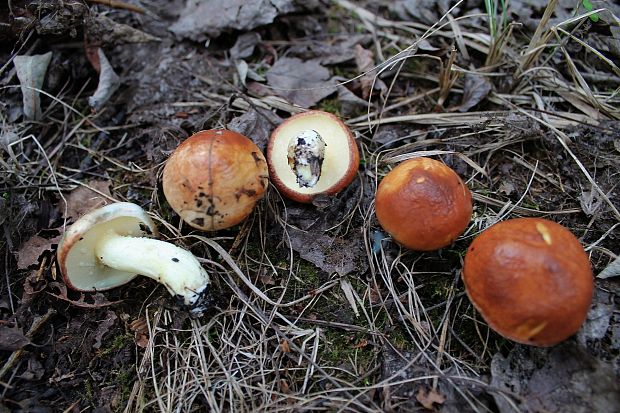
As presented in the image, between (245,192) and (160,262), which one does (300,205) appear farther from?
(160,262)

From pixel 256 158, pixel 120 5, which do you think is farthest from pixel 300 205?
pixel 120 5

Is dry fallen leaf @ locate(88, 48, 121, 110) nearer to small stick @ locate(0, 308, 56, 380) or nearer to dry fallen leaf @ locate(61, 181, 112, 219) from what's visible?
dry fallen leaf @ locate(61, 181, 112, 219)

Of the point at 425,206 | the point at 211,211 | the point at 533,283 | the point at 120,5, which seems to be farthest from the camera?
the point at 120,5

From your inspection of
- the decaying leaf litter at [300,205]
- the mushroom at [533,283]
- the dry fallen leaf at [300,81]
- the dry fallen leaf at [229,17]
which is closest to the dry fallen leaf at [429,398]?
the decaying leaf litter at [300,205]

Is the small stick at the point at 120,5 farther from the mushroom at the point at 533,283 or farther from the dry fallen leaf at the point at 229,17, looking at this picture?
the mushroom at the point at 533,283

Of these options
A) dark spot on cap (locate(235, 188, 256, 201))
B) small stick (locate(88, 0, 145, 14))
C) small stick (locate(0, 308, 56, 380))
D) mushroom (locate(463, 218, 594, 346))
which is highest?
small stick (locate(88, 0, 145, 14))

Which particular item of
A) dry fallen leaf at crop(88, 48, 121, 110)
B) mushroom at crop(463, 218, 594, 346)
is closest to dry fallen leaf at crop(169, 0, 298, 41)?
dry fallen leaf at crop(88, 48, 121, 110)
